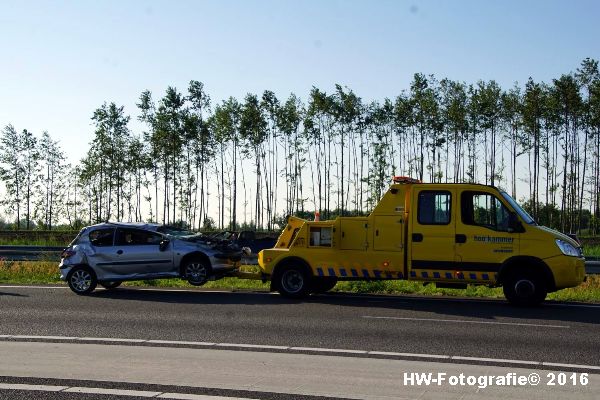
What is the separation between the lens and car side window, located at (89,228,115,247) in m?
18.8

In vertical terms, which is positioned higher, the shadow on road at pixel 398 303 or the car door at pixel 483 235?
the car door at pixel 483 235

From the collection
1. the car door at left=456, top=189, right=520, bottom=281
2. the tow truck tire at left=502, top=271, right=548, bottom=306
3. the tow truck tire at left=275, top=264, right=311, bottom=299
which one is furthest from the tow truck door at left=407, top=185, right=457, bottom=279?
the tow truck tire at left=275, top=264, right=311, bottom=299

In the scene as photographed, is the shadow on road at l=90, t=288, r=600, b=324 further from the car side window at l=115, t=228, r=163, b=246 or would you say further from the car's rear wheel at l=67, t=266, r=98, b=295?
the car side window at l=115, t=228, r=163, b=246

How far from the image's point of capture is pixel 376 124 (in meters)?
67.1

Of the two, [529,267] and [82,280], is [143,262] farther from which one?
[529,267]

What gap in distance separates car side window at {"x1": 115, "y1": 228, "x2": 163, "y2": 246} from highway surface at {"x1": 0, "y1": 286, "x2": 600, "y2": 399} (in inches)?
78.8

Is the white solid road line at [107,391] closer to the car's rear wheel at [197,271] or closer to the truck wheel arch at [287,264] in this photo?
the truck wheel arch at [287,264]

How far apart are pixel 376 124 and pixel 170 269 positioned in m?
49.9

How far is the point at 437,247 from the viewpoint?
52.3 feet

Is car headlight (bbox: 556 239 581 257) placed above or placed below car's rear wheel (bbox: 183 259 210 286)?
above

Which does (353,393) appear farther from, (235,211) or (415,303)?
(235,211)

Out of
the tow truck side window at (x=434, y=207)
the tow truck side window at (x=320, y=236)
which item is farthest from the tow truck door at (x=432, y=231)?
the tow truck side window at (x=320, y=236)

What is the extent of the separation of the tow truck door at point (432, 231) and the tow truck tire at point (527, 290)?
126cm

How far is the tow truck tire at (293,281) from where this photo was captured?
1689 cm
